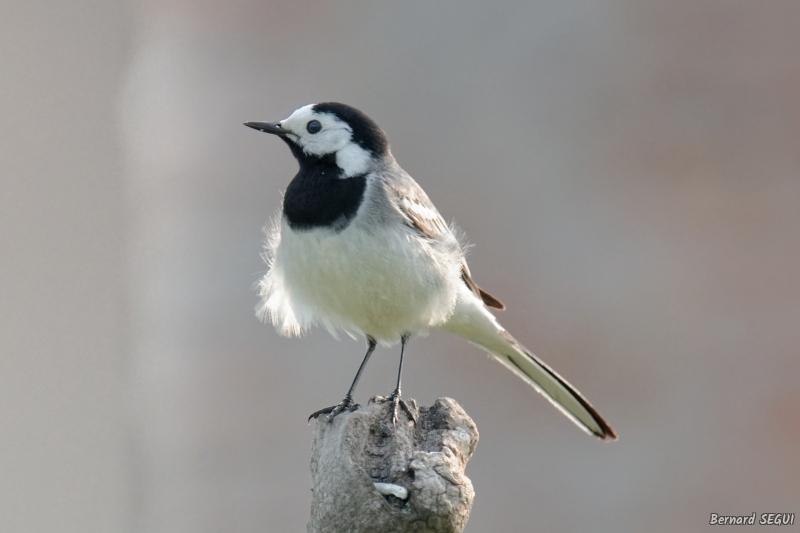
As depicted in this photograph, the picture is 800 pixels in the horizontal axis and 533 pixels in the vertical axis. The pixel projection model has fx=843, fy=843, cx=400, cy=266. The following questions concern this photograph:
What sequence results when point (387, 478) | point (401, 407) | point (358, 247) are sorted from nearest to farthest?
point (387, 478) → point (401, 407) → point (358, 247)

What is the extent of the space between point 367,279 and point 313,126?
0.48 m

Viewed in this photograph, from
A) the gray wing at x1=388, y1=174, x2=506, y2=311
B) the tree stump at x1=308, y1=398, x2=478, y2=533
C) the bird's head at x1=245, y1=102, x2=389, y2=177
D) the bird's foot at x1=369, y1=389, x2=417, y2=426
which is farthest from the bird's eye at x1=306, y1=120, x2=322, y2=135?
the tree stump at x1=308, y1=398, x2=478, y2=533

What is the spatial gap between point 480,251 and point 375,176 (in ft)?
4.62

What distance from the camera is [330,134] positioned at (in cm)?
243

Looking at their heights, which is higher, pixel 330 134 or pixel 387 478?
pixel 330 134

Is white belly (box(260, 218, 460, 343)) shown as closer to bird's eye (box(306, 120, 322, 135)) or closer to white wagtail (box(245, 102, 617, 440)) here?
white wagtail (box(245, 102, 617, 440))

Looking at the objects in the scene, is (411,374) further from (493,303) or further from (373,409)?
(373,409)

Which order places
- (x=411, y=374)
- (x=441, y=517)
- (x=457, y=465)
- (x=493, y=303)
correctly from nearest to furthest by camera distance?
(x=441, y=517) < (x=457, y=465) < (x=493, y=303) < (x=411, y=374)

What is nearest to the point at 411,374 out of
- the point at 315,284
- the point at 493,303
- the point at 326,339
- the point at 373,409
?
the point at 326,339

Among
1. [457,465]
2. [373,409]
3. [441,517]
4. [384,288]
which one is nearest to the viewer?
[441,517]

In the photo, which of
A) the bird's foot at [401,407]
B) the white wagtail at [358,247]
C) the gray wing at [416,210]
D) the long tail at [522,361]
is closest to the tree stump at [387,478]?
the bird's foot at [401,407]

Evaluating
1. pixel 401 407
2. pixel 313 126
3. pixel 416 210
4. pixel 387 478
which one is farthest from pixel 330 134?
pixel 387 478

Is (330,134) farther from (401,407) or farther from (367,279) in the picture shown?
(401,407)

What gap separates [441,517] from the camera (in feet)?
4.78
